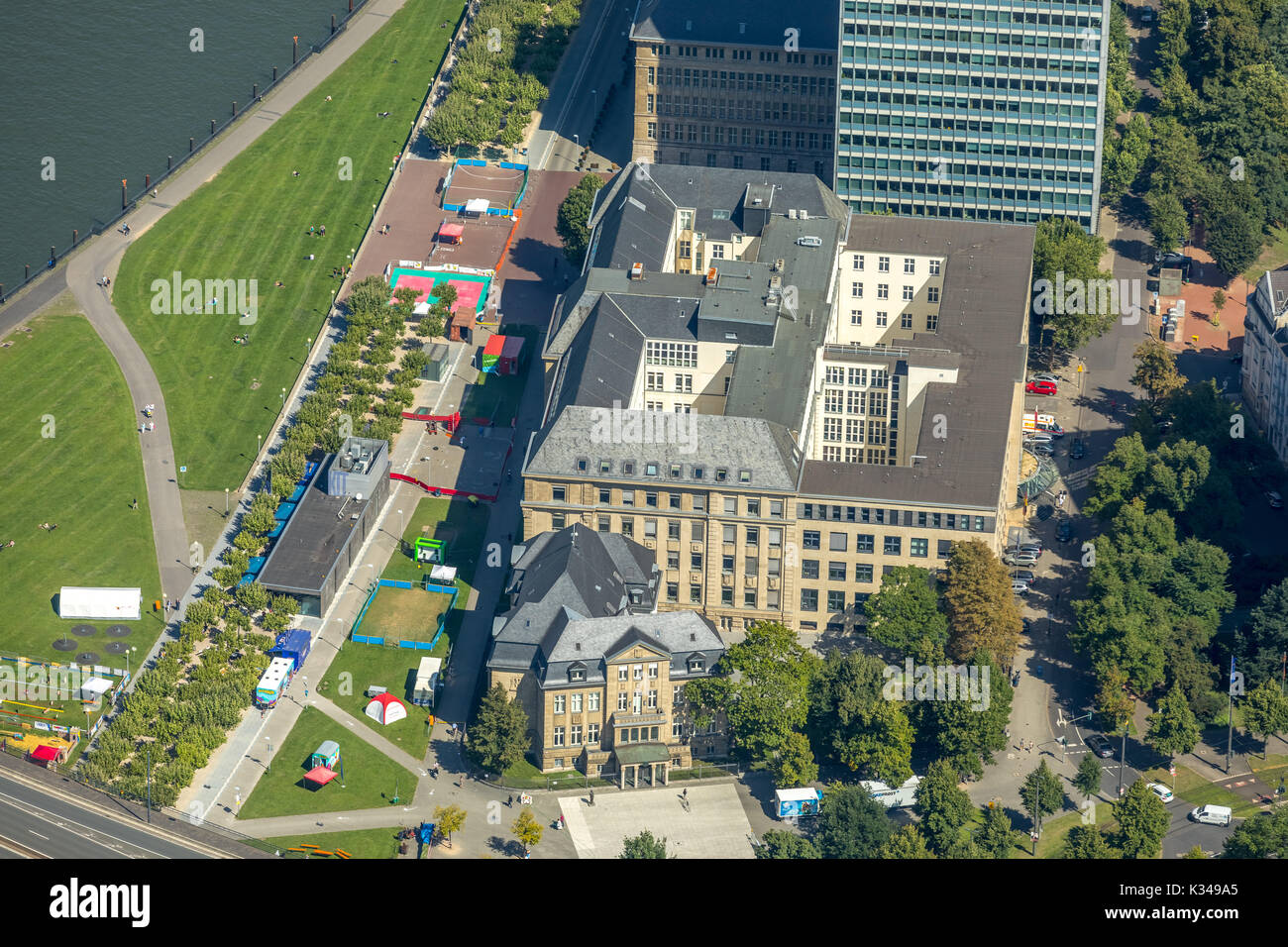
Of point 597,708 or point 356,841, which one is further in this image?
point 597,708

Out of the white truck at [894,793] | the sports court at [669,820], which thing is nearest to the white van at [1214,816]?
the white truck at [894,793]

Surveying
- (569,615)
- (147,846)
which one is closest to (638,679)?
(569,615)

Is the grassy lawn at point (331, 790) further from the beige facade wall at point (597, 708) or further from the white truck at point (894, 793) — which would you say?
the white truck at point (894, 793)

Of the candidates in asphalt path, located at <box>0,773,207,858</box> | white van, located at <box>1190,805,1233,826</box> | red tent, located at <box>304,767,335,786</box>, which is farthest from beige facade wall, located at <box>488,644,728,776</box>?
white van, located at <box>1190,805,1233,826</box>

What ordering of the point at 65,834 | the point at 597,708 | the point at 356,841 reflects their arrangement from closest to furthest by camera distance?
the point at 65,834, the point at 356,841, the point at 597,708

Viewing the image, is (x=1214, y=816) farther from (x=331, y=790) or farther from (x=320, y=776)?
(x=320, y=776)

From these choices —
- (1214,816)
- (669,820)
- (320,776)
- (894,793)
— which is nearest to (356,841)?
(320,776)

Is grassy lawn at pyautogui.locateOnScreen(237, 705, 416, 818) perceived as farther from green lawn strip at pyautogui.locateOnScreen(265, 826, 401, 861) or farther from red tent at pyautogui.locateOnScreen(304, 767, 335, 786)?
green lawn strip at pyautogui.locateOnScreen(265, 826, 401, 861)

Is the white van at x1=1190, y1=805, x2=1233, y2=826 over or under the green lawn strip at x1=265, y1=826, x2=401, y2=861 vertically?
over
